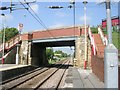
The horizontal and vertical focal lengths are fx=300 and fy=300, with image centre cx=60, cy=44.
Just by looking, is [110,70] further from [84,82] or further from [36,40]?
[36,40]

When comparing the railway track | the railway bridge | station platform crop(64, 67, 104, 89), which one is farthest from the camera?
the railway bridge

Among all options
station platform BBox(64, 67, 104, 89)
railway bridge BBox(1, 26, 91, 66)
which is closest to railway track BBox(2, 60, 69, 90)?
station platform BBox(64, 67, 104, 89)

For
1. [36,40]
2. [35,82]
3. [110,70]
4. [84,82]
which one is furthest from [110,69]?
[36,40]

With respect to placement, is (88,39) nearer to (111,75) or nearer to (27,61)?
(27,61)

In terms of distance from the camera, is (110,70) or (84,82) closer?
(110,70)

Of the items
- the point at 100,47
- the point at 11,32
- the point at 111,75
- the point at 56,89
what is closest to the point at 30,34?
the point at 100,47

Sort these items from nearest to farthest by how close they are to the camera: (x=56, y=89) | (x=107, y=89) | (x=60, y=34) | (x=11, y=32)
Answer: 1. (x=107, y=89)
2. (x=56, y=89)
3. (x=60, y=34)
4. (x=11, y=32)

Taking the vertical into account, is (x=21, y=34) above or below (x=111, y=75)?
above

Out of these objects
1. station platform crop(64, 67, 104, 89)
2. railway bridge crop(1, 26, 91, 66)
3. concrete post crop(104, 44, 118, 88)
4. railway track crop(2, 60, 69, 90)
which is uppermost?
railway bridge crop(1, 26, 91, 66)

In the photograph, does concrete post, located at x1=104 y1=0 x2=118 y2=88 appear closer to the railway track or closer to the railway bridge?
the railway track

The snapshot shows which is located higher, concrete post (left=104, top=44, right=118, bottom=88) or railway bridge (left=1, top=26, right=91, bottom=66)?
railway bridge (left=1, top=26, right=91, bottom=66)

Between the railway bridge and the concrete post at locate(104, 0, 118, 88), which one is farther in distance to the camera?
the railway bridge

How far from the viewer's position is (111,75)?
570 centimetres

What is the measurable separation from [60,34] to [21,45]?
9.75 metres
